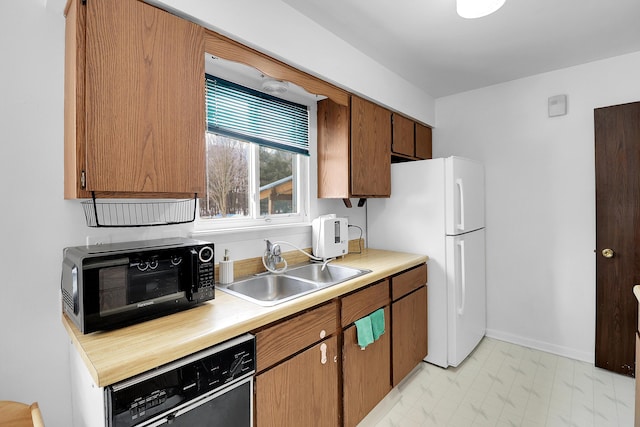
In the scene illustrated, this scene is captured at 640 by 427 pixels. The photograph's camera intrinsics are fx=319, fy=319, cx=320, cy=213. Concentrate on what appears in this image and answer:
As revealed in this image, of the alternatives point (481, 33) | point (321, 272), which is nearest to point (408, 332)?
point (321, 272)

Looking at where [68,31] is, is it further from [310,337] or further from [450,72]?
[450,72]

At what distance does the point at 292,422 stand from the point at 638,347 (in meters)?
1.59

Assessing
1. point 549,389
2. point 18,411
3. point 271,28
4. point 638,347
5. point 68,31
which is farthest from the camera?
point 549,389

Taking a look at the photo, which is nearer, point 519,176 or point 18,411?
point 18,411

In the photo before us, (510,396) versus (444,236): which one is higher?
(444,236)

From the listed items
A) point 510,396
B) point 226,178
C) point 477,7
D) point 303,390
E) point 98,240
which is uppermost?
point 477,7

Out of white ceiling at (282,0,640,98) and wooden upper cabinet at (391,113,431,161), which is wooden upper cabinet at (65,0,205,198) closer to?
white ceiling at (282,0,640,98)

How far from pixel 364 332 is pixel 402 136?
181cm

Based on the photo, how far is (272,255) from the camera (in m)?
2.04

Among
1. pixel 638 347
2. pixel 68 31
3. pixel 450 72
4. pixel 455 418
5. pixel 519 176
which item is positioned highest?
pixel 450 72

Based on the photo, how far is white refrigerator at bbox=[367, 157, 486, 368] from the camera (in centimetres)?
245

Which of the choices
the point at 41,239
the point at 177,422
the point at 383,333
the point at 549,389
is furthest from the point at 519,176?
the point at 41,239

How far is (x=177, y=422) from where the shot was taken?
3.35 feet

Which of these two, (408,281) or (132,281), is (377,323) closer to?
(408,281)
